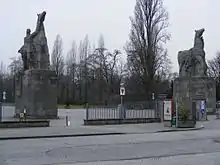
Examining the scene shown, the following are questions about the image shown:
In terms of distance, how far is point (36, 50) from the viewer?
3750 cm

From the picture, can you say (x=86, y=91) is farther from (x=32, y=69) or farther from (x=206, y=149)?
(x=206, y=149)

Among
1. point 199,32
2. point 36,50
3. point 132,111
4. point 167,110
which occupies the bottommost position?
point 132,111

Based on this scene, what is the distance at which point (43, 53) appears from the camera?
37594 mm

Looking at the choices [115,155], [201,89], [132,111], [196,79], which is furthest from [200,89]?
[115,155]

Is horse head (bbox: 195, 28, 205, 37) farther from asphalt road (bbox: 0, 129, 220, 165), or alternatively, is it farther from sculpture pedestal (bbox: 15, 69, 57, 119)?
asphalt road (bbox: 0, 129, 220, 165)

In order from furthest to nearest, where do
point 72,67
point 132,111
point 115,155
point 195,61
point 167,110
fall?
point 72,67, point 195,61, point 132,111, point 167,110, point 115,155

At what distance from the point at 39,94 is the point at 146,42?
32.7 meters

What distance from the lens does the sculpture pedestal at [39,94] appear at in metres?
36.3

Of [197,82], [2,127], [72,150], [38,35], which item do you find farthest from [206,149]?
[197,82]

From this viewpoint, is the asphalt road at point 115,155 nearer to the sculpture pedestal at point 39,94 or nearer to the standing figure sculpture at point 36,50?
the sculpture pedestal at point 39,94

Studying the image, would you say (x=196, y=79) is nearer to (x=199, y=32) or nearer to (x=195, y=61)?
(x=195, y=61)

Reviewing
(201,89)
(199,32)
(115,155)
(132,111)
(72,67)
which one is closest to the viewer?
(115,155)

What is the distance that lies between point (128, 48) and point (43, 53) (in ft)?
110

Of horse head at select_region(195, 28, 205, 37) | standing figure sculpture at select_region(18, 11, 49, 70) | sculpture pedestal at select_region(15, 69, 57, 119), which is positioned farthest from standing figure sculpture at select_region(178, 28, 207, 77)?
standing figure sculpture at select_region(18, 11, 49, 70)
